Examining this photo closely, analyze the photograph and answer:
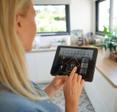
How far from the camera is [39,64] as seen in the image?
10.0ft

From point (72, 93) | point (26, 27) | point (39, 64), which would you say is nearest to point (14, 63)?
point (26, 27)

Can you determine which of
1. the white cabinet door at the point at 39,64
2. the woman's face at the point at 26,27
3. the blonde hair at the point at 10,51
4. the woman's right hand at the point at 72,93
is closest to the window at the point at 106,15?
the white cabinet door at the point at 39,64

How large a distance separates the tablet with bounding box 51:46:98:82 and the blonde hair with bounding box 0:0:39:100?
41 centimetres

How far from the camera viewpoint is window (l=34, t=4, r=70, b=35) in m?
3.30

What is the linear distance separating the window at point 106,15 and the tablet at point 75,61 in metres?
1.92

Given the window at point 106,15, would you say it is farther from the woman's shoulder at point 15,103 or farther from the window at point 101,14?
the woman's shoulder at point 15,103

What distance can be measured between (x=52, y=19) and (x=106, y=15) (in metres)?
0.94

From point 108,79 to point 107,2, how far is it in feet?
5.82

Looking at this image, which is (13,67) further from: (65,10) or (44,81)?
(65,10)

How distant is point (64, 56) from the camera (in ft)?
3.23

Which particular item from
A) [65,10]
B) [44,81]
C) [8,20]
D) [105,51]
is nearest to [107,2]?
[65,10]

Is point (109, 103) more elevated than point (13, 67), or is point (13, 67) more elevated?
point (13, 67)

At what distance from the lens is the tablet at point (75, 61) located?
909 millimetres

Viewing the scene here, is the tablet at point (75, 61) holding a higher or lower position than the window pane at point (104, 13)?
lower
